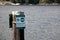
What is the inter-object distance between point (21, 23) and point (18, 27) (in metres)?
0.09

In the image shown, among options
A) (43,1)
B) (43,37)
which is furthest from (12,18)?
(43,1)

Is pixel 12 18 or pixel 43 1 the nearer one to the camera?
pixel 12 18

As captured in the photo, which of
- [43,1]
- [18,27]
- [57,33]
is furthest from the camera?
[43,1]

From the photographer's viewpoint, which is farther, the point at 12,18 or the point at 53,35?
the point at 53,35

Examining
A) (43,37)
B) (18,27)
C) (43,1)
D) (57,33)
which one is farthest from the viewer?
(43,1)

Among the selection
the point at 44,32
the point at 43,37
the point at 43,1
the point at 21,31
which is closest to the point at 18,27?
the point at 21,31

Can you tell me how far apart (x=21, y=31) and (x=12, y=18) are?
34cm

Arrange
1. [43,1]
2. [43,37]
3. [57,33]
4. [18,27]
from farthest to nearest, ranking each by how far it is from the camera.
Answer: [43,1], [57,33], [43,37], [18,27]

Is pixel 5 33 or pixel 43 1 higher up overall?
pixel 5 33

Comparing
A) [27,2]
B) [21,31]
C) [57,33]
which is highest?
[21,31]

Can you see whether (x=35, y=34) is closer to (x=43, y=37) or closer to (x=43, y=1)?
(x=43, y=37)

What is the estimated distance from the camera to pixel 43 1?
45.0 metres

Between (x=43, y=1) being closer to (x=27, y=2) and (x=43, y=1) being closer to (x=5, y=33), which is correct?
(x=27, y=2)

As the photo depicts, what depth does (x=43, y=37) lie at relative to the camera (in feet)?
33.3
